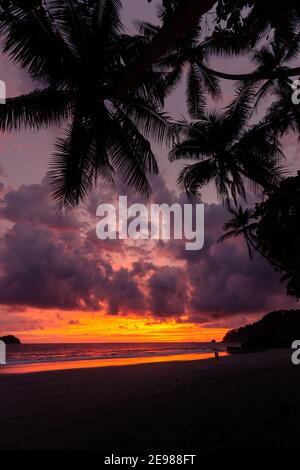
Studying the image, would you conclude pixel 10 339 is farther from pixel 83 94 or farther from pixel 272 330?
pixel 83 94

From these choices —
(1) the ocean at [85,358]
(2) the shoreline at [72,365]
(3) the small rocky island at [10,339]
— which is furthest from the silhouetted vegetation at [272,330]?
(3) the small rocky island at [10,339]

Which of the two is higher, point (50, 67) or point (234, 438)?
point (50, 67)

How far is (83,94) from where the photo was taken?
22.2 ft

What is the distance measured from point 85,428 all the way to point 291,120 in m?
12.6

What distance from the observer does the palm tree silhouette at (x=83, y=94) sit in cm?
703

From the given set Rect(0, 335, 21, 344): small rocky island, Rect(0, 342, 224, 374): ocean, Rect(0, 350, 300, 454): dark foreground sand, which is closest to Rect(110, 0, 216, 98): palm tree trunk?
Rect(0, 350, 300, 454): dark foreground sand

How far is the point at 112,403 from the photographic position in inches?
258

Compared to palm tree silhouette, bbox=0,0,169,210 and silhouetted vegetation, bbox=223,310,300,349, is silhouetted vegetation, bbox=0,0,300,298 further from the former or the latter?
silhouetted vegetation, bbox=223,310,300,349

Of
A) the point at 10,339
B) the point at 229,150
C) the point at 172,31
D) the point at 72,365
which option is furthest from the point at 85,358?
the point at 10,339

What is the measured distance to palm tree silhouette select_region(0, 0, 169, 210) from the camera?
703 centimetres
